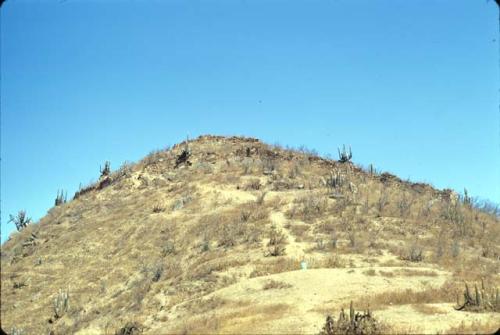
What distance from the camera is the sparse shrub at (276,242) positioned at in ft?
81.1

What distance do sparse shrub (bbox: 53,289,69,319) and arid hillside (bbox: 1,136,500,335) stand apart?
64mm

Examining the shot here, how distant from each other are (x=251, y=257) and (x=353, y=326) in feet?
38.4

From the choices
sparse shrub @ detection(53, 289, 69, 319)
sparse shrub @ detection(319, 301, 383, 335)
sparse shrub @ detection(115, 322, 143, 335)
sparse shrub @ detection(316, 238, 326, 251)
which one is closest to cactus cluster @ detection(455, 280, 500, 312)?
sparse shrub @ detection(319, 301, 383, 335)

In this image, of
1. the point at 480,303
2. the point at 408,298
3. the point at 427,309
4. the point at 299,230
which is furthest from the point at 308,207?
the point at 480,303

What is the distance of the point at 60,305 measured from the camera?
23047 millimetres

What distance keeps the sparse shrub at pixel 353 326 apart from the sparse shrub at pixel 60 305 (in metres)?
14.2

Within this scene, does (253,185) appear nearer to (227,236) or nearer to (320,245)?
(227,236)

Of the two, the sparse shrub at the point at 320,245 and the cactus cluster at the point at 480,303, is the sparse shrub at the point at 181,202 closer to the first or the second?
the sparse shrub at the point at 320,245

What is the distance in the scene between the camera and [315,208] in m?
30.7

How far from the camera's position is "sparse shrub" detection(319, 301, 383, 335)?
13.2m

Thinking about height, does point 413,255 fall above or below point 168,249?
below

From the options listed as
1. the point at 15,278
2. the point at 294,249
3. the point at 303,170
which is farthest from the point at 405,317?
the point at 303,170

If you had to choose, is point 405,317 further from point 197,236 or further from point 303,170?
point 303,170

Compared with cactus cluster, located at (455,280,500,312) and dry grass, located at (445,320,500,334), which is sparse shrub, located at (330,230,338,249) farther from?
dry grass, located at (445,320,500,334)
